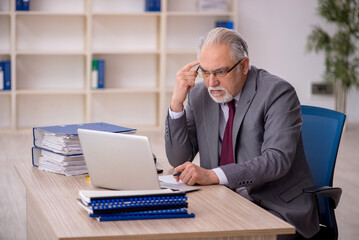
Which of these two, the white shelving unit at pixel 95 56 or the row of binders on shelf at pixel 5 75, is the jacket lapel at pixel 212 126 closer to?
the white shelving unit at pixel 95 56

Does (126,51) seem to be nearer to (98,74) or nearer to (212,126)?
(98,74)

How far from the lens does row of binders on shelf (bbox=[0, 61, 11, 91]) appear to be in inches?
252

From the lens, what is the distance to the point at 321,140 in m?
2.31

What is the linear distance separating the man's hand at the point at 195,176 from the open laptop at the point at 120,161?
0.09 ft

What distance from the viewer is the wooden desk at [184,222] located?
4.91 ft

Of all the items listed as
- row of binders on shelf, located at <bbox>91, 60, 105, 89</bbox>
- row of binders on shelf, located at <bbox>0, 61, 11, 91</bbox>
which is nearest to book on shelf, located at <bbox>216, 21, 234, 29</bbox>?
row of binders on shelf, located at <bbox>91, 60, 105, 89</bbox>

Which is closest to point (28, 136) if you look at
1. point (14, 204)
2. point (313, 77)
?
point (14, 204)

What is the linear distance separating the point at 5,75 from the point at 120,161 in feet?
16.2

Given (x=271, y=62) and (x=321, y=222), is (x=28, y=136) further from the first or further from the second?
(x=321, y=222)

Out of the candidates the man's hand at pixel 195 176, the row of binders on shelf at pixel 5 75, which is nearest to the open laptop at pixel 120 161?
the man's hand at pixel 195 176

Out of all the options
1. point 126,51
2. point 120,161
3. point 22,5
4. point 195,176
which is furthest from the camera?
point 126,51

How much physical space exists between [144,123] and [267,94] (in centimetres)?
502

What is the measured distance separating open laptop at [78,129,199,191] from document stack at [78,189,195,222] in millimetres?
160

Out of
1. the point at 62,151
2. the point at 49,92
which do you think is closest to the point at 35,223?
the point at 62,151
